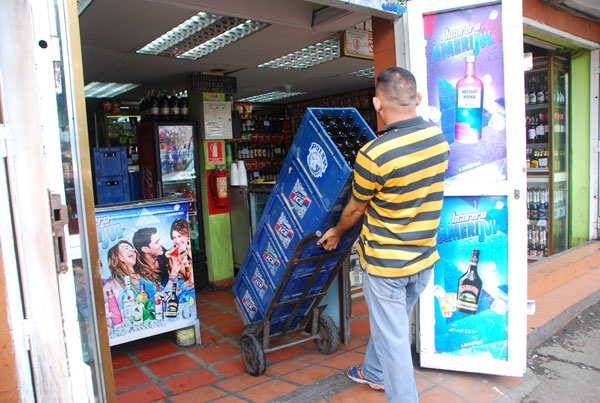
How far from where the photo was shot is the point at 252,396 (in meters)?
2.98

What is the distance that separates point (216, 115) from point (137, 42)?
1.60 metres

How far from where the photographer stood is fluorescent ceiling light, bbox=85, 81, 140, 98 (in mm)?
6409

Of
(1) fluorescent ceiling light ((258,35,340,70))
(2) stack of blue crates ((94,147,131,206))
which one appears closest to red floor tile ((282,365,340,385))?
(1) fluorescent ceiling light ((258,35,340,70))

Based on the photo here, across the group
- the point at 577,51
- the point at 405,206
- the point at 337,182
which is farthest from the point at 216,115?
the point at 577,51

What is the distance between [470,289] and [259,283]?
1.52 meters

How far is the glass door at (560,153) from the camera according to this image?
235 inches

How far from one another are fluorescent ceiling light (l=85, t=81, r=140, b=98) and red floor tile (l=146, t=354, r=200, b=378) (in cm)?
420

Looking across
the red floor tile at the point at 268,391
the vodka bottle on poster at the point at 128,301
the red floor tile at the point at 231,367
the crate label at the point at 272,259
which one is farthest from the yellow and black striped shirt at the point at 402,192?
the vodka bottle on poster at the point at 128,301

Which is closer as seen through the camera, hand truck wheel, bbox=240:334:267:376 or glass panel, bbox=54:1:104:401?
glass panel, bbox=54:1:104:401

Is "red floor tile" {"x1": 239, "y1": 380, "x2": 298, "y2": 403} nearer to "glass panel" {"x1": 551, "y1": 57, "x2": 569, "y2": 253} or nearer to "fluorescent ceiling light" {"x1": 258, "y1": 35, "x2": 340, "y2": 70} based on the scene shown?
"fluorescent ceiling light" {"x1": 258, "y1": 35, "x2": 340, "y2": 70}

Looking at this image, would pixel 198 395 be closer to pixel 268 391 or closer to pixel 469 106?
pixel 268 391

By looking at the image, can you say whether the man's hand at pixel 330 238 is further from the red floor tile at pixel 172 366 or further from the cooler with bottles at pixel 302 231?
the red floor tile at pixel 172 366

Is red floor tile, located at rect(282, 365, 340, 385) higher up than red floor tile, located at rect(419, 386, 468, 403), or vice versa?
red floor tile, located at rect(282, 365, 340, 385)

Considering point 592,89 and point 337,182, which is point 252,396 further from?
point 592,89
